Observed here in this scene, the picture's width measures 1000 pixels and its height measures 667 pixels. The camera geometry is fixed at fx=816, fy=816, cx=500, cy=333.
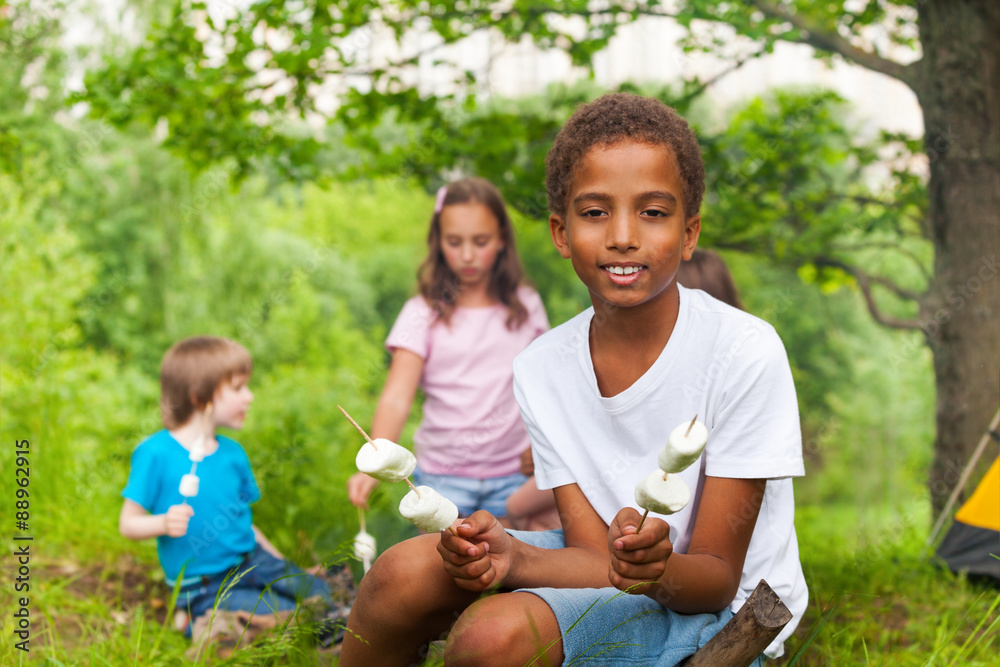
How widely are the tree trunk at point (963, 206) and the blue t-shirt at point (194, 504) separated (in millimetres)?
2816

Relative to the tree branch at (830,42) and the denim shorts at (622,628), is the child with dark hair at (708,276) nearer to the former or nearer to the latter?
the denim shorts at (622,628)

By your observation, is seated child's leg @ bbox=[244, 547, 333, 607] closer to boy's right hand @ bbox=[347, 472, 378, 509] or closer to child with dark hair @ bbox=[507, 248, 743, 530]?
boy's right hand @ bbox=[347, 472, 378, 509]

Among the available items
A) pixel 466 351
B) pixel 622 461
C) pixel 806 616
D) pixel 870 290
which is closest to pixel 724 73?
pixel 870 290

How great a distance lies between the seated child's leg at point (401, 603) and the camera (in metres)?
1.56

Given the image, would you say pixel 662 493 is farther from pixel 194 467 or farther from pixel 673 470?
pixel 194 467

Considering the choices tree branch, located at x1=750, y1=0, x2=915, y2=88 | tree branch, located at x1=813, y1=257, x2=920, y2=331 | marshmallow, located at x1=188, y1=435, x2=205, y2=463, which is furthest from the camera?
tree branch, located at x1=813, y1=257, x2=920, y2=331

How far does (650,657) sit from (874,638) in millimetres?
1380

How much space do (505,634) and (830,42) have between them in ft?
10.5

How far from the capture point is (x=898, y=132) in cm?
409

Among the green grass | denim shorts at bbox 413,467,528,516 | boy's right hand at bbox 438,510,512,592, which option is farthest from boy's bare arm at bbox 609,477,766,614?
denim shorts at bbox 413,467,528,516

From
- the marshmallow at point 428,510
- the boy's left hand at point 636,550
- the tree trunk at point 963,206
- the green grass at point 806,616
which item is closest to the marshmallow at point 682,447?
the boy's left hand at point 636,550

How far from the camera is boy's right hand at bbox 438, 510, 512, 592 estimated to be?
1.46 m

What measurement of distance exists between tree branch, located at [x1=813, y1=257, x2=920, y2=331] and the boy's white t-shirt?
2.24 m

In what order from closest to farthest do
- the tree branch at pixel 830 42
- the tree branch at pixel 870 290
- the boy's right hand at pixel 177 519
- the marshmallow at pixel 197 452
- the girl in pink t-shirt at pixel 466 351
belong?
1. the boy's right hand at pixel 177 519
2. the marshmallow at pixel 197 452
3. the girl in pink t-shirt at pixel 466 351
4. the tree branch at pixel 830 42
5. the tree branch at pixel 870 290
